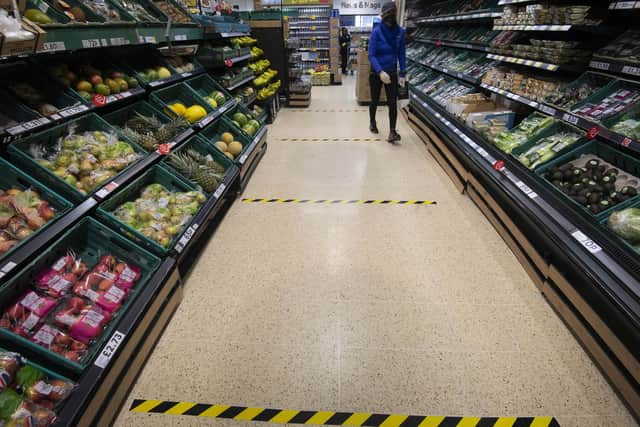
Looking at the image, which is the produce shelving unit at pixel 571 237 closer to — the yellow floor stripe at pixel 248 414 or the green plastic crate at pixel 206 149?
the yellow floor stripe at pixel 248 414

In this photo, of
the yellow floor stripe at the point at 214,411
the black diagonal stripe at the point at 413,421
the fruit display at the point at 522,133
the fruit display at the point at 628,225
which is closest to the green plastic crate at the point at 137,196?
the yellow floor stripe at the point at 214,411

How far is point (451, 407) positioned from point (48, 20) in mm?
2903

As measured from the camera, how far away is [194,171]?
9.25ft

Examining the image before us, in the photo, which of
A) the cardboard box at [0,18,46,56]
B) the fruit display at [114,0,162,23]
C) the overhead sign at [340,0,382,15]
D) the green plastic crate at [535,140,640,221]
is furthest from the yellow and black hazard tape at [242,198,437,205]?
the overhead sign at [340,0,382,15]

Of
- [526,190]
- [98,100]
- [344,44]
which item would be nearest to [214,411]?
[98,100]

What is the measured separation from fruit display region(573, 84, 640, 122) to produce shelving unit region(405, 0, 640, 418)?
0.18 feet

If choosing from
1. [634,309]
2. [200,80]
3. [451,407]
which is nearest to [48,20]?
[200,80]

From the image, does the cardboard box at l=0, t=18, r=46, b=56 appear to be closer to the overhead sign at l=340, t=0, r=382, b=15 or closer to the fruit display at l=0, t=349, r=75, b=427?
the fruit display at l=0, t=349, r=75, b=427

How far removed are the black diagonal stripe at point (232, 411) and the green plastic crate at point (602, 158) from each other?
2.24 meters

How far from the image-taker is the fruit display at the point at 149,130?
257 cm

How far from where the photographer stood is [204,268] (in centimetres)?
256

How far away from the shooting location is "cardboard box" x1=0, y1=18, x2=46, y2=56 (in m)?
1.29

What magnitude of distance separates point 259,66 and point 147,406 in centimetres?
577

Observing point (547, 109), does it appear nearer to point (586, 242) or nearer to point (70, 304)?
point (586, 242)
